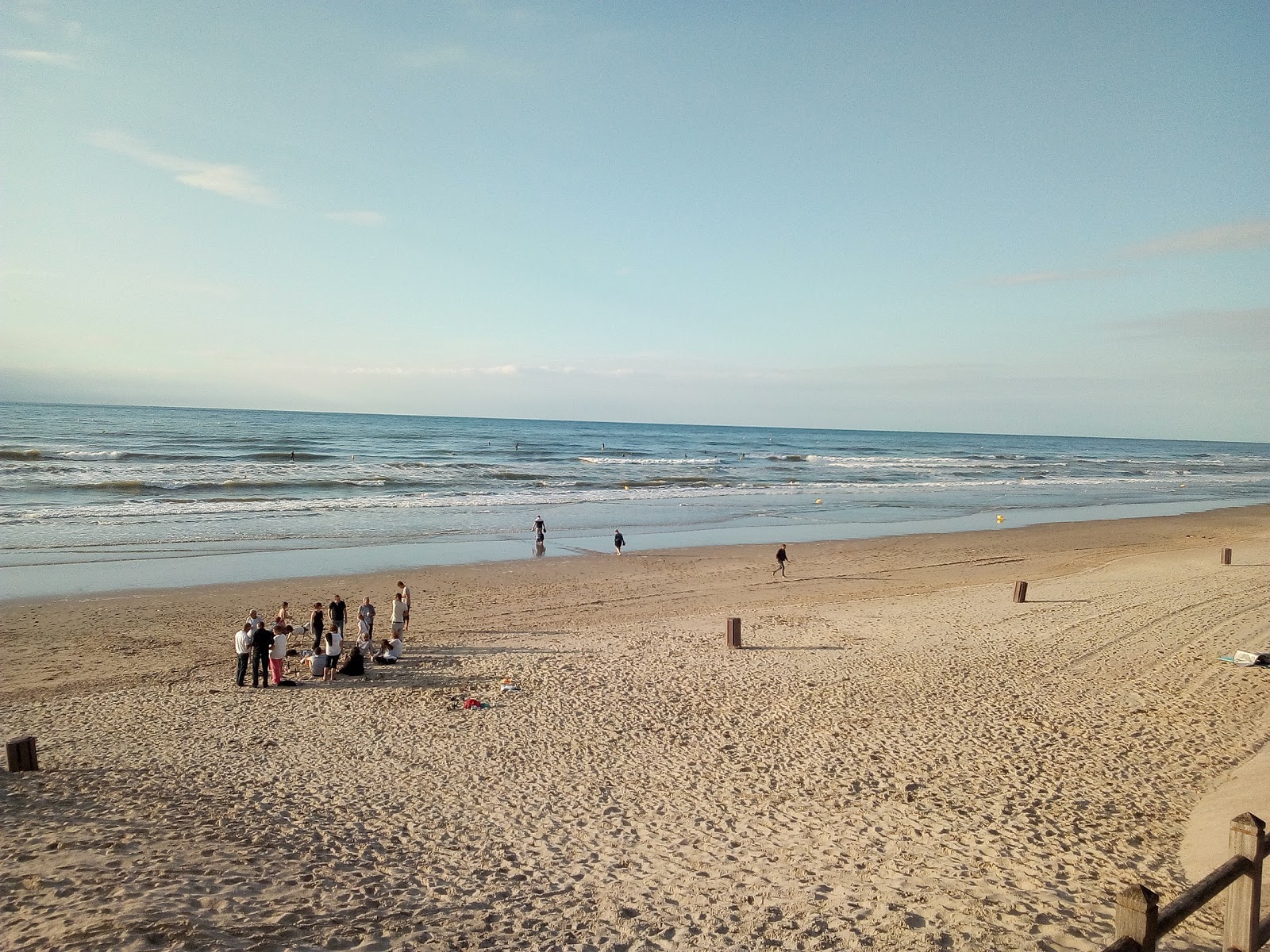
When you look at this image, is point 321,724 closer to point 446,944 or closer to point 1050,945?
point 446,944

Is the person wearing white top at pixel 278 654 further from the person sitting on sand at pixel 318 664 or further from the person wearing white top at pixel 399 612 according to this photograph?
the person wearing white top at pixel 399 612

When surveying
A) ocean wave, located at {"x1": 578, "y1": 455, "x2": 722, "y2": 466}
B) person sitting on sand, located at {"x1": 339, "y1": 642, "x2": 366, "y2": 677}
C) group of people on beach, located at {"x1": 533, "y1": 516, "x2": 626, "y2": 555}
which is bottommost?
person sitting on sand, located at {"x1": 339, "y1": 642, "x2": 366, "y2": 677}

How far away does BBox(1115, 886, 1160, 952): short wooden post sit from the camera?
11.4 ft

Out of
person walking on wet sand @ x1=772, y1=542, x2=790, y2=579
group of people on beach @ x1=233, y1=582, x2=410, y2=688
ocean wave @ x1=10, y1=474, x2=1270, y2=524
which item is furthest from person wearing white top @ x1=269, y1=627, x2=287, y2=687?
ocean wave @ x1=10, y1=474, x2=1270, y2=524

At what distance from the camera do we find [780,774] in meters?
9.45

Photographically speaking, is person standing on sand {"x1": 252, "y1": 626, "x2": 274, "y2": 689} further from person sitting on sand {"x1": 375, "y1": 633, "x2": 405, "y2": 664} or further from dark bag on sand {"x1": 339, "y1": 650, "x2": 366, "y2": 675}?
person sitting on sand {"x1": 375, "y1": 633, "x2": 405, "y2": 664}

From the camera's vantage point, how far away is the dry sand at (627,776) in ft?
20.6

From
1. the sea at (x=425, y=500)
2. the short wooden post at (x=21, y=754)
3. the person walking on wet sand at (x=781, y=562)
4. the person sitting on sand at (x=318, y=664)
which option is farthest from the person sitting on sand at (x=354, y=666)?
the person walking on wet sand at (x=781, y=562)

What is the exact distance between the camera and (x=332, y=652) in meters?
13.6

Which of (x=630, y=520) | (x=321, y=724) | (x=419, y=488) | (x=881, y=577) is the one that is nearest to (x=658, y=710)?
(x=321, y=724)

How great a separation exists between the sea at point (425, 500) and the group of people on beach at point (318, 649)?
23.1 feet

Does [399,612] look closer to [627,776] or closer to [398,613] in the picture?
[398,613]

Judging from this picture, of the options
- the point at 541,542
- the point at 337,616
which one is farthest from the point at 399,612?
the point at 541,542

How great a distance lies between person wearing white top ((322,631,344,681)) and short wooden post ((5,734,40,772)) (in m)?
4.93
